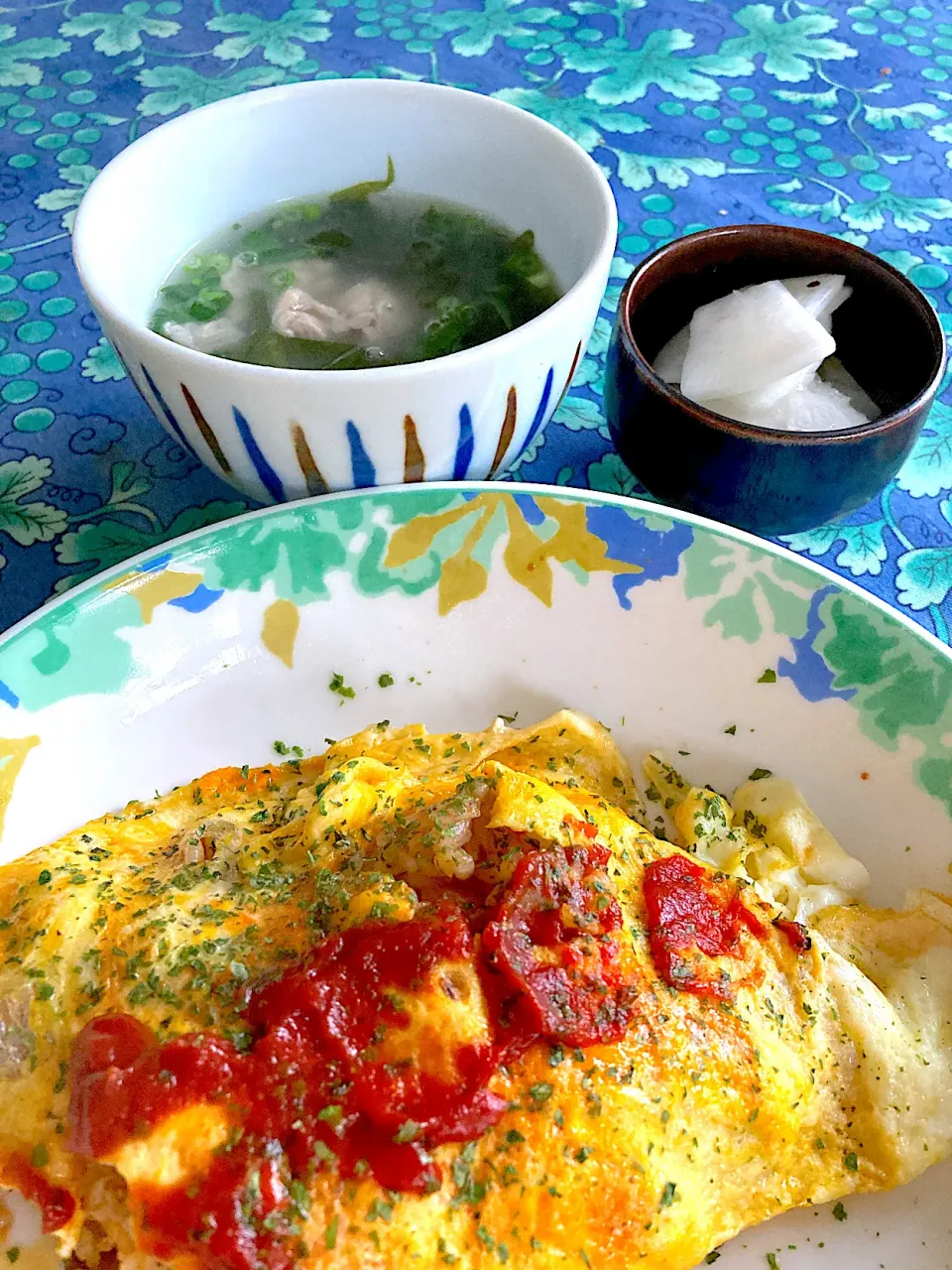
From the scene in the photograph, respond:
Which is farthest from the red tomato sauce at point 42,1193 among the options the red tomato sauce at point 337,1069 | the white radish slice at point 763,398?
the white radish slice at point 763,398

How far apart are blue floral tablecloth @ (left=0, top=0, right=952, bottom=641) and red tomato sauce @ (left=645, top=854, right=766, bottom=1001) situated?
1220mm

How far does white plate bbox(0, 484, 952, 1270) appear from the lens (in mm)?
2391

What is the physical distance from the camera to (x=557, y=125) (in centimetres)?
455

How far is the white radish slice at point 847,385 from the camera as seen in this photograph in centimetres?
308

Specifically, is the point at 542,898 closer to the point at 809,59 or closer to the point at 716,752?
the point at 716,752

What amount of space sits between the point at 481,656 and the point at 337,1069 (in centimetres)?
113

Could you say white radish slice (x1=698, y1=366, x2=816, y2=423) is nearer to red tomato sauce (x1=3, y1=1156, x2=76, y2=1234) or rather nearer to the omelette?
the omelette

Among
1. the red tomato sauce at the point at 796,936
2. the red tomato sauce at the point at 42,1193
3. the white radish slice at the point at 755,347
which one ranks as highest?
the white radish slice at the point at 755,347

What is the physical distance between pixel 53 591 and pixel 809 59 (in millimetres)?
4237

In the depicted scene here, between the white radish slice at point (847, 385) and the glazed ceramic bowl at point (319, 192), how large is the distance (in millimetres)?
880

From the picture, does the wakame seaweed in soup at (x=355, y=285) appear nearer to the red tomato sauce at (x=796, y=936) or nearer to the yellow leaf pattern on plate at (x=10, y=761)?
the yellow leaf pattern on plate at (x=10, y=761)

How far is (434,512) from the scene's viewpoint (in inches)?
106

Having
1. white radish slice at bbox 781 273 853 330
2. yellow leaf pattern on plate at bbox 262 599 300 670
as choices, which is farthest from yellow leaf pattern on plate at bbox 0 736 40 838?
white radish slice at bbox 781 273 853 330

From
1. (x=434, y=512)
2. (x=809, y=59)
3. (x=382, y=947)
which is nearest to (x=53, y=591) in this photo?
(x=434, y=512)
